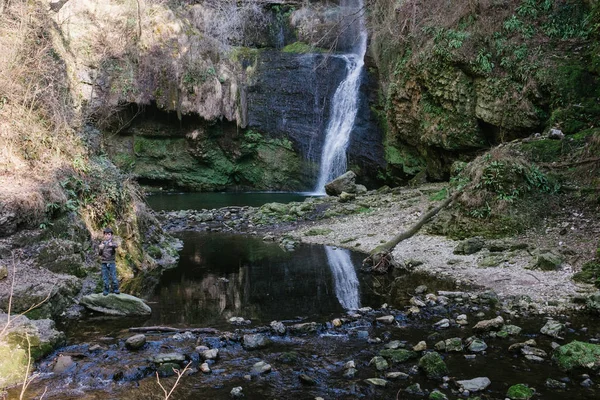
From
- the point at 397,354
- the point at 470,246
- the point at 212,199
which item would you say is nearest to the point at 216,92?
the point at 212,199

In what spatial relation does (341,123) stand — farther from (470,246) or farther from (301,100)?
(470,246)

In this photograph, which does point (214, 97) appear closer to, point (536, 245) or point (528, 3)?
point (528, 3)

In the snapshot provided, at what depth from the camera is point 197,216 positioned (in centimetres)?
1781

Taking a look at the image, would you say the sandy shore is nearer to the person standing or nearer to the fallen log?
the fallen log

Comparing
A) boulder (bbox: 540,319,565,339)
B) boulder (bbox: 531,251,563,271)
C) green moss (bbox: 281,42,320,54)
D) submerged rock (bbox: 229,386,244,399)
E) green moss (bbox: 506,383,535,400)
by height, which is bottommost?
submerged rock (bbox: 229,386,244,399)

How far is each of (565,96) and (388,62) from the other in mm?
9522

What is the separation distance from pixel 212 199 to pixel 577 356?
66.2 feet

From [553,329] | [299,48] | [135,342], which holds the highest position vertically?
[299,48]

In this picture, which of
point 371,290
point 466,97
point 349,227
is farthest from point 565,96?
point 371,290

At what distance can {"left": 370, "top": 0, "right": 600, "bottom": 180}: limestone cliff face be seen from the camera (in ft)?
A: 41.4

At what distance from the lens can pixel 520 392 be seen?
13.8 ft

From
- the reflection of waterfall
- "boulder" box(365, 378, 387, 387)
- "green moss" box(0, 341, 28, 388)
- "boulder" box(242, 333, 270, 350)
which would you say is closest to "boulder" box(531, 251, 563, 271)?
the reflection of waterfall

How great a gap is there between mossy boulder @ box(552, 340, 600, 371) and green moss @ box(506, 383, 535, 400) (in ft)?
2.27

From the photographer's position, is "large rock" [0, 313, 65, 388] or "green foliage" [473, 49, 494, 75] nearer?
"large rock" [0, 313, 65, 388]
